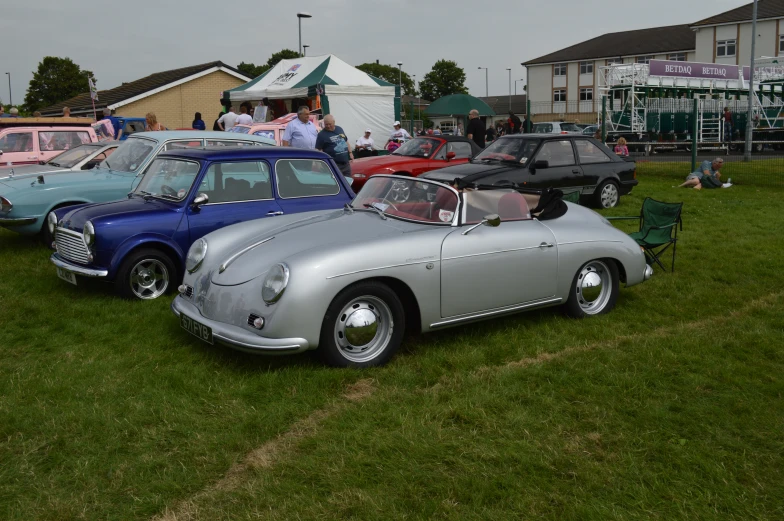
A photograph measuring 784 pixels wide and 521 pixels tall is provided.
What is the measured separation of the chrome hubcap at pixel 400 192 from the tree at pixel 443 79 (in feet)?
294

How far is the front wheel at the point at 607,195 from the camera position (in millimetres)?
12492

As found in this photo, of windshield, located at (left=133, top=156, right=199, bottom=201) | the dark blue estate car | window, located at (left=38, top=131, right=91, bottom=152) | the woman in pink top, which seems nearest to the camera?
the dark blue estate car

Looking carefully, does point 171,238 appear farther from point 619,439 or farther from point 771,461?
point 771,461

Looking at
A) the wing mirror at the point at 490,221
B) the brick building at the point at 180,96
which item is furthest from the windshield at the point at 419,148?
Result: the brick building at the point at 180,96

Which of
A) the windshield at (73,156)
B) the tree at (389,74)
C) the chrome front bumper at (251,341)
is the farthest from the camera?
the tree at (389,74)

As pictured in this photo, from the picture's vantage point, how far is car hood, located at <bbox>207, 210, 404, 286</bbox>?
499 cm

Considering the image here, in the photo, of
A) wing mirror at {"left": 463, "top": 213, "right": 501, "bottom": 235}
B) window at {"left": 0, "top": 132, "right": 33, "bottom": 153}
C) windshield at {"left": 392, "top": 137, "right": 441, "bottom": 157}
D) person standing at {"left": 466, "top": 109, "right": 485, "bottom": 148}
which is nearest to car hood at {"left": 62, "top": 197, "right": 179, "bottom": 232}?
wing mirror at {"left": 463, "top": 213, "right": 501, "bottom": 235}

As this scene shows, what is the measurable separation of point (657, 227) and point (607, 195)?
16.9ft

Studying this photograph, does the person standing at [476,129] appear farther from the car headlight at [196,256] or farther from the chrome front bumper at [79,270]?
the car headlight at [196,256]

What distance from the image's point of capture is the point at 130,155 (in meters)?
9.41

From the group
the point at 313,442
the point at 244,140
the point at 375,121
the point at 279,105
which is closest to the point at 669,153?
the point at 375,121

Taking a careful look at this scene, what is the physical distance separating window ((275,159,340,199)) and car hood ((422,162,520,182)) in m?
3.77

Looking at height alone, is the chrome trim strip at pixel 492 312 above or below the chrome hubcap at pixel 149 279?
below

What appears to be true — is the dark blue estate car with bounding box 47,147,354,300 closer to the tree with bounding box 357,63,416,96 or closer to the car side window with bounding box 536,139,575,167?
the car side window with bounding box 536,139,575,167
